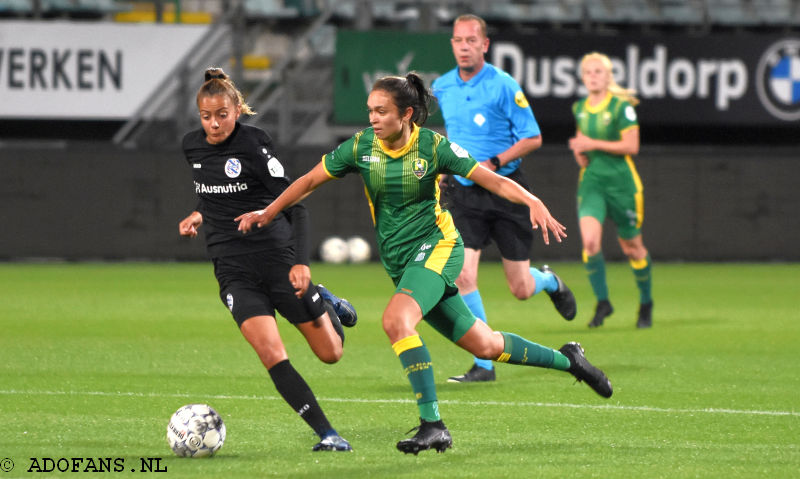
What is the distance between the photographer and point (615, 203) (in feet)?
39.1

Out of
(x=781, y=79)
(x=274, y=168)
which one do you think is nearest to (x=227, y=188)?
(x=274, y=168)

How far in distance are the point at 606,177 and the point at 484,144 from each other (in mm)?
3105

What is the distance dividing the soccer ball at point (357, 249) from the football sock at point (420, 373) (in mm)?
13487

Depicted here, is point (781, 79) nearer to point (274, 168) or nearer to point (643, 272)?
point (643, 272)

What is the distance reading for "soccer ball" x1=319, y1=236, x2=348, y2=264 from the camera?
19.5 m

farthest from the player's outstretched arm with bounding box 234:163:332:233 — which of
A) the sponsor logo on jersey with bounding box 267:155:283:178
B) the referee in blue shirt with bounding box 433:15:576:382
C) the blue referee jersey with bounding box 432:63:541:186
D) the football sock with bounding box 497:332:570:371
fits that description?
the blue referee jersey with bounding box 432:63:541:186

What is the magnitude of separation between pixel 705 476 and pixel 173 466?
2353 millimetres

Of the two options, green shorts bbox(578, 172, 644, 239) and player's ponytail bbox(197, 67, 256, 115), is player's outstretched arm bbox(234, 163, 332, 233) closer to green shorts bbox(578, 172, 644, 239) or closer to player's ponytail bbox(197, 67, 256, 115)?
player's ponytail bbox(197, 67, 256, 115)

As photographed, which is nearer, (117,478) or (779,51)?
(117,478)

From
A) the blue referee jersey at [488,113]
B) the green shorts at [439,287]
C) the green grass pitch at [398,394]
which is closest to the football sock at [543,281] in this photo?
the green grass pitch at [398,394]

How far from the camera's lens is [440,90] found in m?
9.22

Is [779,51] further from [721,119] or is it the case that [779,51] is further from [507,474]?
[507,474]

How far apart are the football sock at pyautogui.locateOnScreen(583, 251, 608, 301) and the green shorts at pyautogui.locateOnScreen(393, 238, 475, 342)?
5448 mm

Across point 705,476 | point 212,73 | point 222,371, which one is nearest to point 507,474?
point 705,476
